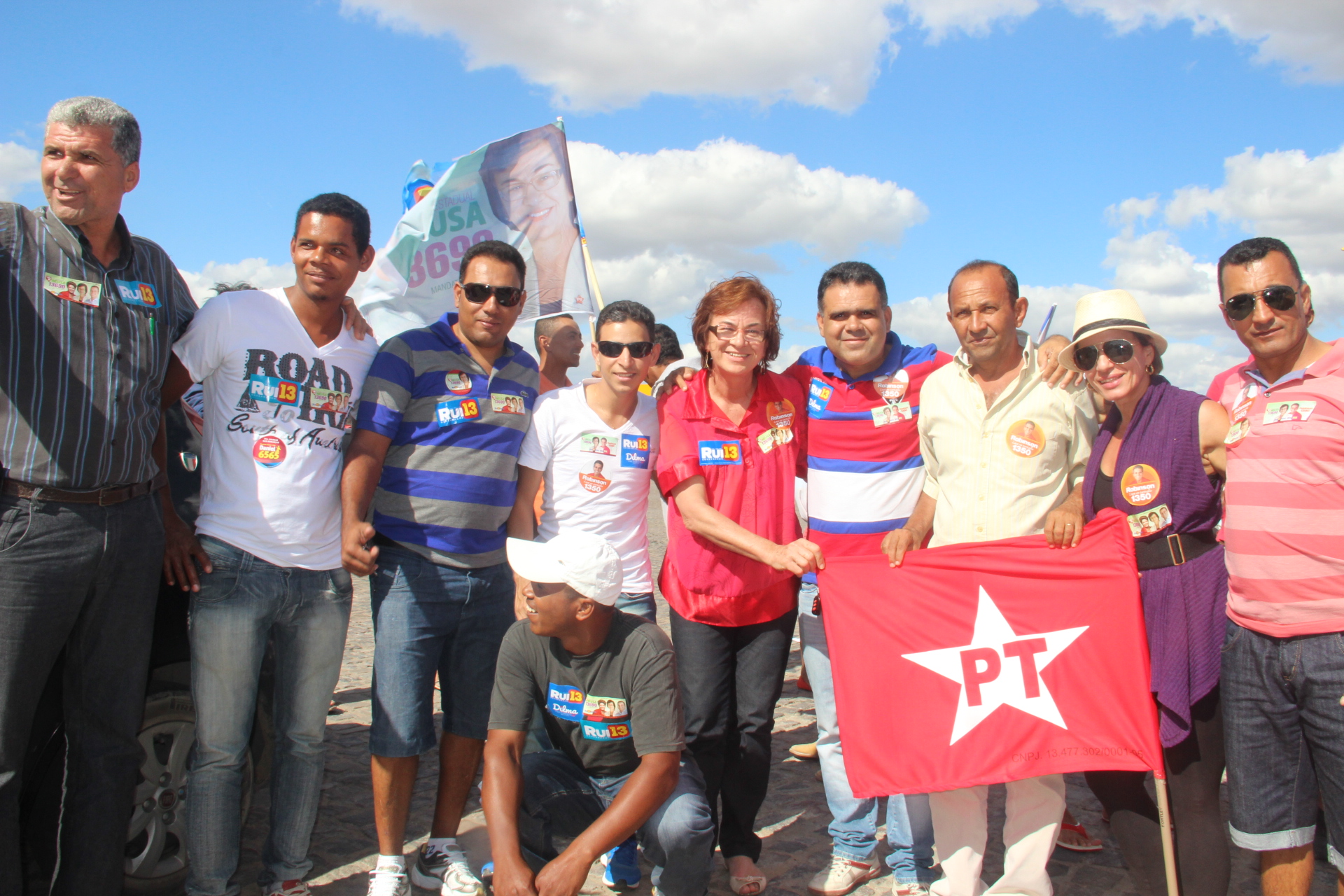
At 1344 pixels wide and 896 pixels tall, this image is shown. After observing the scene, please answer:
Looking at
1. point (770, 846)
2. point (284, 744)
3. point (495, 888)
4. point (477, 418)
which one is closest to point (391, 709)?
point (284, 744)

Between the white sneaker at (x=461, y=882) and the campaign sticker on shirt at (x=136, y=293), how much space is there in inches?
97.6

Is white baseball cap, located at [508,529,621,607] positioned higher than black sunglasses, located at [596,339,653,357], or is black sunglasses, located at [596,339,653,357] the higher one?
black sunglasses, located at [596,339,653,357]

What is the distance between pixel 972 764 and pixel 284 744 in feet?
8.78

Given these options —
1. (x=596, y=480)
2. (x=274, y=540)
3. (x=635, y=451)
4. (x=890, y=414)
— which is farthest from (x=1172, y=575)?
(x=274, y=540)

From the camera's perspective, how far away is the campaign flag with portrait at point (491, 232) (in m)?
7.02

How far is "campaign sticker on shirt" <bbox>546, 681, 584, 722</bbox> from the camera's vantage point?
336 cm

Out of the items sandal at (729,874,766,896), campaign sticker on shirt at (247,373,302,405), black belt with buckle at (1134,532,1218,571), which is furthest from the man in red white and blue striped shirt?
campaign sticker on shirt at (247,373,302,405)

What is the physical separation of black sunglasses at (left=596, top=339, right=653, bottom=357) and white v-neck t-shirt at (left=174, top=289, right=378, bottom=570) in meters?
1.19

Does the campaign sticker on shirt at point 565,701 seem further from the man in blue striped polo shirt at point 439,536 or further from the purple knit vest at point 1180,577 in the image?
the purple knit vest at point 1180,577

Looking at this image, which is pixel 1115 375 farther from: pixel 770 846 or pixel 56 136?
pixel 56 136

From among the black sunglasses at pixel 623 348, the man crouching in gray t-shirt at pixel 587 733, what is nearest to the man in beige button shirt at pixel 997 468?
the man crouching in gray t-shirt at pixel 587 733

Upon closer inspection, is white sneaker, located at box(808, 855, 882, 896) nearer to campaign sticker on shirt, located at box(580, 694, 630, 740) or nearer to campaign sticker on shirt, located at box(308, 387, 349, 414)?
campaign sticker on shirt, located at box(580, 694, 630, 740)

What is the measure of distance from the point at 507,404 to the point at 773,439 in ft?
3.86

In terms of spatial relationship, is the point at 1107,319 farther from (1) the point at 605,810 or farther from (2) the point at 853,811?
(1) the point at 605,810
